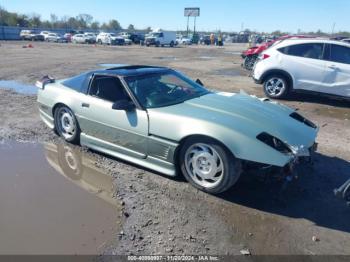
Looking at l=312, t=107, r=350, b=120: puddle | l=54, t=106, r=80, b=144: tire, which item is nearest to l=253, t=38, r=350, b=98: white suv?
l=312, t=107, r=350, b=120: puddle

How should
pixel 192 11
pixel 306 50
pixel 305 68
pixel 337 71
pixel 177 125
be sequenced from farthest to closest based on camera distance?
pixel 192 11 → pixel 306 50 → pixel 305 68 → pixel 337 71 → pixel 177 125

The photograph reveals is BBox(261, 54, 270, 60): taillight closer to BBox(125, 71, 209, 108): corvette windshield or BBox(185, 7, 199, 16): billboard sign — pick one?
BBox(125, 71, 209, 108): corvette windshield

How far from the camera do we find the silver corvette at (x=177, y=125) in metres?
3.91

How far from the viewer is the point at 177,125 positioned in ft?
13.9

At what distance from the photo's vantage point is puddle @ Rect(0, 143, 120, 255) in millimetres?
3330

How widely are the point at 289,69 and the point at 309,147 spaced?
226 inches

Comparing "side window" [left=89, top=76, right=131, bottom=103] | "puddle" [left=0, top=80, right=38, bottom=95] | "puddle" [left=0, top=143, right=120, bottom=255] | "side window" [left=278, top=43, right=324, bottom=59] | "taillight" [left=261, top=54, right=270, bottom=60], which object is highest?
"side window" [left=278, top=43, right=324, bottom=59]

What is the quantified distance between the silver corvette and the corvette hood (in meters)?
0.01

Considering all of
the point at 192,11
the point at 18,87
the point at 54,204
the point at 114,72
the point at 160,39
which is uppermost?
the point at 192,11

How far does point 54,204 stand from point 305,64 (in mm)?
7578

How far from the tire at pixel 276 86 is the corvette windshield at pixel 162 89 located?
476cm

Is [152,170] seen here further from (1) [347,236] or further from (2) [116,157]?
(1) [347,236]

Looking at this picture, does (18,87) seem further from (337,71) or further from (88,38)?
(88,38)

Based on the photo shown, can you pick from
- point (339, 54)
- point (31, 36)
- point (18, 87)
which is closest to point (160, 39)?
point (31, 36)
